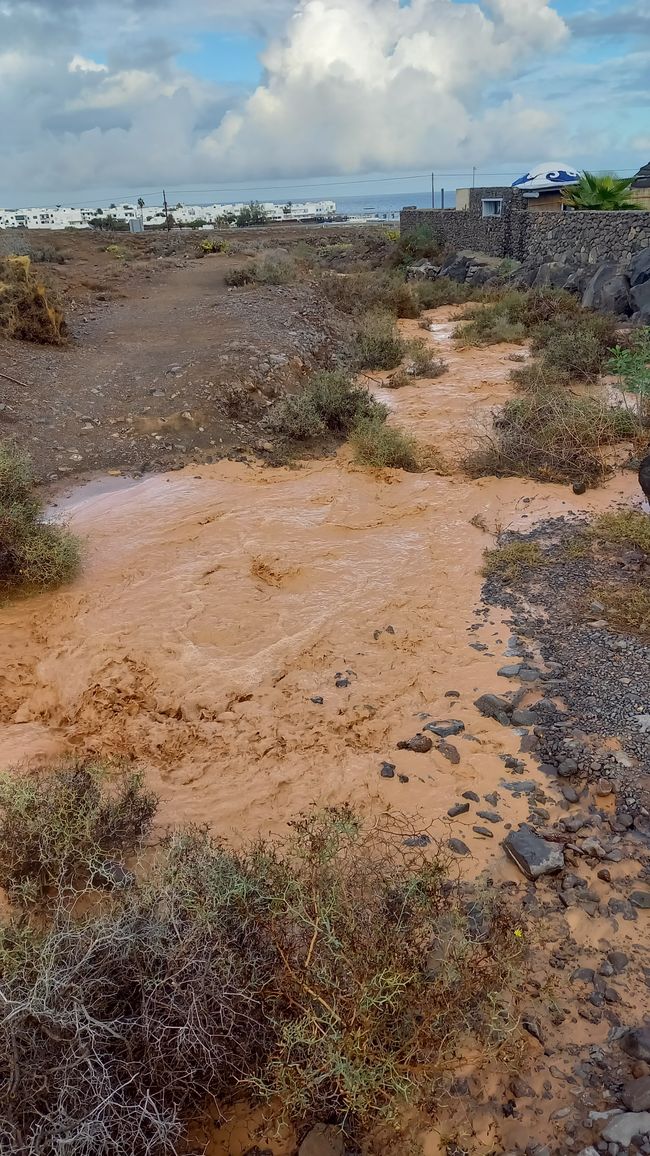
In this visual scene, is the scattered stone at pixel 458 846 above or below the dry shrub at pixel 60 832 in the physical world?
below

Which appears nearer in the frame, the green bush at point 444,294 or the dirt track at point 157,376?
the dirt track at point 157,376

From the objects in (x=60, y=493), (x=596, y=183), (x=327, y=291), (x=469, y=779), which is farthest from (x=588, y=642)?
(x=596, y=183)

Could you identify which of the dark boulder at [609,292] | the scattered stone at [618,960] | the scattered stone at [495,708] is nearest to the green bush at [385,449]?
the scattered stone at [495,708]

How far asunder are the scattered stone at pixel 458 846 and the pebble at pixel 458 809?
202 mm

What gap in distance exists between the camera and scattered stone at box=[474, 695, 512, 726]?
448 cm

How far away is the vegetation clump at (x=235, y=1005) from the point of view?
207 cm

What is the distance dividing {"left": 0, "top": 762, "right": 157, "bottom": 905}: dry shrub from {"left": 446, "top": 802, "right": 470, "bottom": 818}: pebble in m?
1.57

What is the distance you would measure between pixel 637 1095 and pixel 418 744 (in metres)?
2.12

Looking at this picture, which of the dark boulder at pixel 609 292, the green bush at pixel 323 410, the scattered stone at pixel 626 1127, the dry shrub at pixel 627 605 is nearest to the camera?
the scattered stone at pixel 626 1127

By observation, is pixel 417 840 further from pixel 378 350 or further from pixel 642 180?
pixel 642 180

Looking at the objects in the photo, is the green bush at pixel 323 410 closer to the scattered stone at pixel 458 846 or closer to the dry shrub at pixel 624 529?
the dry shrub at pixel 624 529

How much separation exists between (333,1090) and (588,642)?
3.56 metres

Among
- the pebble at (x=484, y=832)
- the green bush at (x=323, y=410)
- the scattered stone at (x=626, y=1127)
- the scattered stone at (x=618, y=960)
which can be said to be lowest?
the pebble at (x=484, y=832)

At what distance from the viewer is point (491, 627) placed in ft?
18.2
